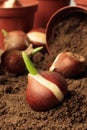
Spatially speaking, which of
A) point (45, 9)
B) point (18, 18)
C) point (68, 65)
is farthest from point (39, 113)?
point (45, 9)

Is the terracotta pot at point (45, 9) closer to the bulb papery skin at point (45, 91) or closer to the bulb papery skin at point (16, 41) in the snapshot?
the bulb papery skin at point (16, 41)

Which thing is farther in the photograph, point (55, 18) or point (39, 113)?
point (55, 18)

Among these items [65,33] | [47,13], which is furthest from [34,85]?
[47,13]

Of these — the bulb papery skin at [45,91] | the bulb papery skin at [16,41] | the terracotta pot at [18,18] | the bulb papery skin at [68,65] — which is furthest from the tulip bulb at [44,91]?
the terracotta pot at [18,18]

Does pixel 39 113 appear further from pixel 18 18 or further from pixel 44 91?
pixel 18 18

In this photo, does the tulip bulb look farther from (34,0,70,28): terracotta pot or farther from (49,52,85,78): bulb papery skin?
(34,0,70,28): terracotta pot

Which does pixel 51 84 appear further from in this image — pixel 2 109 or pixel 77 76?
pixel 77 76

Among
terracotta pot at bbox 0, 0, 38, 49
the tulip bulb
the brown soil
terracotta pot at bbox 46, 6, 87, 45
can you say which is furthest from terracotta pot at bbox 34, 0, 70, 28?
the tulip bulb
